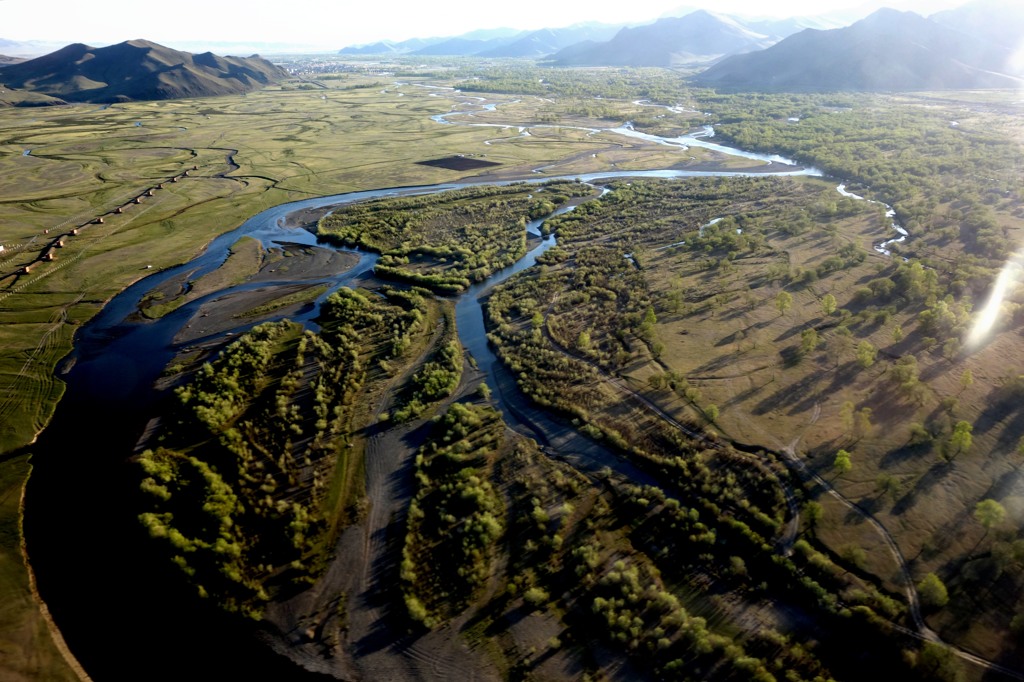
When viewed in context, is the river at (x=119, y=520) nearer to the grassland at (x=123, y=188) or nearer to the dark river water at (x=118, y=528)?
the dark river water at (x=118, y=528)

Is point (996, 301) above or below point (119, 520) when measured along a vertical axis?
above

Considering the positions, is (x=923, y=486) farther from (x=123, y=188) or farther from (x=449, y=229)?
(x=123, y=188)

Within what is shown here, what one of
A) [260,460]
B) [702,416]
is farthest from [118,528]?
[702,416]

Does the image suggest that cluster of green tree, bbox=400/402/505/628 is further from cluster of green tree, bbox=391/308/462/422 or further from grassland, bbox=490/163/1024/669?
grassland, bbox=490/163/1024/669

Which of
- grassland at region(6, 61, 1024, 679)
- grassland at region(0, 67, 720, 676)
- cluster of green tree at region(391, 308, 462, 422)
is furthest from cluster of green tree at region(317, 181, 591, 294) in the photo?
grassland at region(0, 67, 720, 676)

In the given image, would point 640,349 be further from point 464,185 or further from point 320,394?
point 464,185

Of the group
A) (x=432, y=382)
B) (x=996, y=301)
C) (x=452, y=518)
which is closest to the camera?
(x=452, y=518)
